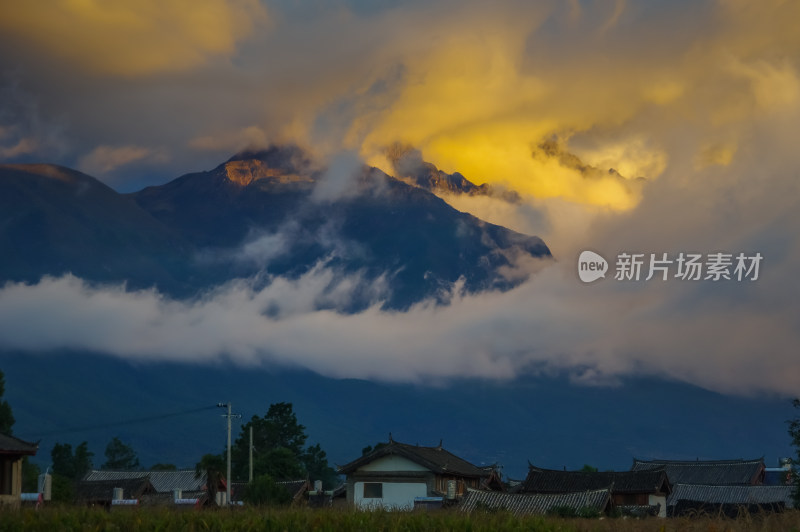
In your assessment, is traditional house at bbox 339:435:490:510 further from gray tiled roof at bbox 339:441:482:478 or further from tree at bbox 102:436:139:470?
tree at bbox 102:436:139:470

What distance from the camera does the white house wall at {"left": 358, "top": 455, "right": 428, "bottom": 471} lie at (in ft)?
248

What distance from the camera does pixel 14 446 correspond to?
46875 mm

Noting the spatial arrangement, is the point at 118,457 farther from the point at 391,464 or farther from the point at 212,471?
the point at 391,464

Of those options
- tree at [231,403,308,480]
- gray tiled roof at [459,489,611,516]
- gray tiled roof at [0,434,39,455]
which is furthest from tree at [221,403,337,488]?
gray tiled roof at [0,434,39,455]

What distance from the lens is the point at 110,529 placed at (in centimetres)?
2786

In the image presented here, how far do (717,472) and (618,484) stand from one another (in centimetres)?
4720

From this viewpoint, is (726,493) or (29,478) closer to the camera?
(29,478)

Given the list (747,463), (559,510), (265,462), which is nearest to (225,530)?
(559,510)

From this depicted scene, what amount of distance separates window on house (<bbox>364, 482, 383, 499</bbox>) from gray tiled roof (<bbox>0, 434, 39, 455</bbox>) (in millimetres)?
31968

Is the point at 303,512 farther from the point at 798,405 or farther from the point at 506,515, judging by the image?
the point at 798,405

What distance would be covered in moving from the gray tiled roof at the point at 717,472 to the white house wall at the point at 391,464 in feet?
170

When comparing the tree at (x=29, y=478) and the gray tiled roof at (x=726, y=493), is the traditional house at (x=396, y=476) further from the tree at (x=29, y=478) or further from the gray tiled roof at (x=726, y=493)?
the gray tiled roof at (x=726, y=493)

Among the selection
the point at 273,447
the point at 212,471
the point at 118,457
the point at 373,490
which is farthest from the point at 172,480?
the point at 118,457

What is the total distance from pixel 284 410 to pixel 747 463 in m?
64.0
